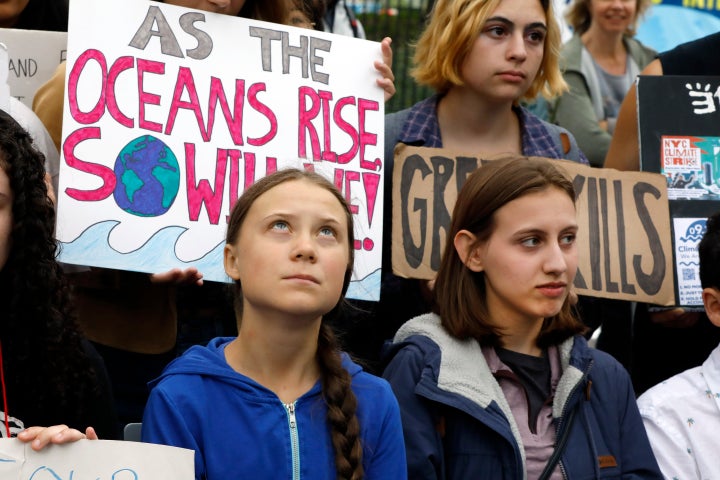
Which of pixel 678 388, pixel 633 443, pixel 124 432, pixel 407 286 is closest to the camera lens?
pixel 124 432

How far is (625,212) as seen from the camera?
4.36 metres

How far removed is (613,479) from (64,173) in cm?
177

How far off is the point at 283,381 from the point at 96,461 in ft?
1.89

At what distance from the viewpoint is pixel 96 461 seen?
2.62m

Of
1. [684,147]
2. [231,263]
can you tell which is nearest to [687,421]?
[684,147]

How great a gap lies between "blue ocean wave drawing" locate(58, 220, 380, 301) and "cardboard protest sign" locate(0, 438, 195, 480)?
991 mm

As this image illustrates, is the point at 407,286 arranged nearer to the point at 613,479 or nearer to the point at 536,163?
the point at 536,163

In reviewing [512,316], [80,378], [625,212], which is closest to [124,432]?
[80,378]

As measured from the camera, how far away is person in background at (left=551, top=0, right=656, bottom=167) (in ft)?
20.6

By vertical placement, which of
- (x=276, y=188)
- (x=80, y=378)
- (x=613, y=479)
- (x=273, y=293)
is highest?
(x=276, y=188)

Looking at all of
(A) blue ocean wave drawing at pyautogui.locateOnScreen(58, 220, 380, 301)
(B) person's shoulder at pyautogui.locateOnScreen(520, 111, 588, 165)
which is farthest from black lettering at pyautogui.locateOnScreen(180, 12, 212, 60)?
(B) person's shoulder at pyautogui.locateOnScreen(520, 111, 588, 165)

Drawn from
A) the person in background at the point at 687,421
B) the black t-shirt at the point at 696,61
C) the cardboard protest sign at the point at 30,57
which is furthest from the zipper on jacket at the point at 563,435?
the cardboard protest sign at the point at 30,57

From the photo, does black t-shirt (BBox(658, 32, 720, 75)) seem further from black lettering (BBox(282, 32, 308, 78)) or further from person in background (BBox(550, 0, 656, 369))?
black lettering (BBox(282, 32, 308, 78))

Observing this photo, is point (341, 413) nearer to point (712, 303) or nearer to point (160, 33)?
point (160, 33)
